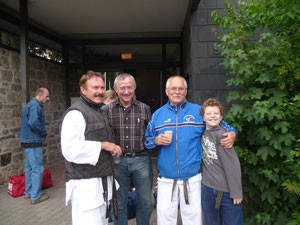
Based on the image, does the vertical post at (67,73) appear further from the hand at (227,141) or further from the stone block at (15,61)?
the hand at (227,141)

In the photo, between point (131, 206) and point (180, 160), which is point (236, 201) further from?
point (131, 206)

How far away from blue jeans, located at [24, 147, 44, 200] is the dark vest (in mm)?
2239

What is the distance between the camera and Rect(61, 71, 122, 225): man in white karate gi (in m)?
1.72

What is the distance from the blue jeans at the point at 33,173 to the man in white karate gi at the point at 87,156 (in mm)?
2196

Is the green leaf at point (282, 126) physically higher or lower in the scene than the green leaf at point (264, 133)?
higher

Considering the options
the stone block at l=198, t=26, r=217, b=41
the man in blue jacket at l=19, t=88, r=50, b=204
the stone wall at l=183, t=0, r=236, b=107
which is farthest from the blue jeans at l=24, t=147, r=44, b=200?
the stone block at l=198, t=26, r=217, b=41

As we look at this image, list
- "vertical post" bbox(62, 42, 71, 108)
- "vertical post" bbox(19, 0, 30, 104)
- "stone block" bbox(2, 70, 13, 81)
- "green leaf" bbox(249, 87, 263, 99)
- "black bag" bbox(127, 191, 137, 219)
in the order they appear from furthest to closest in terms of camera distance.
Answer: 1. "vertical post" bbox(62, 42, 71, 108)
2. "stone block" bbox(2, 70, 13, 81)
3. "vertical post" bbox(19, 0, 30, 104)
4. "black bag" bbox(127, 191, 137, 219)
5. "green leaf" bbox(249, 87, 263, 99)

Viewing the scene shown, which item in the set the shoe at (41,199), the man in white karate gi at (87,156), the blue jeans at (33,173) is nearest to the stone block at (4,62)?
the blue jeans at (33,173)

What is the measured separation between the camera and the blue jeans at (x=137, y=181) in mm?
2332

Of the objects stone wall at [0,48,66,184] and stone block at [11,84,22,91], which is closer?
stone wall at [0,48,66,184]

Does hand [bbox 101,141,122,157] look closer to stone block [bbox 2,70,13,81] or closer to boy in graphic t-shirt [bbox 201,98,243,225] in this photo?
boy in graphic t-shirt [bbox 201,98,243,225]

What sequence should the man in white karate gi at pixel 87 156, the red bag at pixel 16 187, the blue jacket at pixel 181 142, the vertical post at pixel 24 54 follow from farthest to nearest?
the vertical post at pixel 24 54 → the red bag at pixel 16 187 → the blue jacket at pixel 181 142 → the man in white karate gi at pixel 87 156

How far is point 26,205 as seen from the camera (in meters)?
3.56

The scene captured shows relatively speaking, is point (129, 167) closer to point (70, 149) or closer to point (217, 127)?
point (70, 149)
